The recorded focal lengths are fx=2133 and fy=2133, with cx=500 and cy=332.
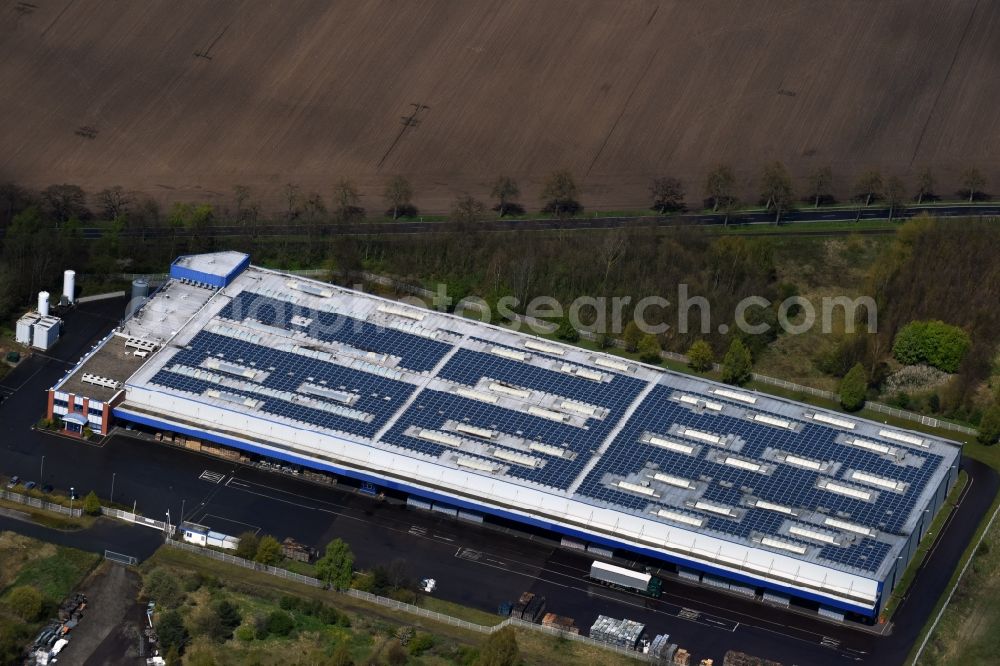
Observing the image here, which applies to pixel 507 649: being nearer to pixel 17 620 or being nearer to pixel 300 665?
pixel 300 665

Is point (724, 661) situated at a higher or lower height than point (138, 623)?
higher

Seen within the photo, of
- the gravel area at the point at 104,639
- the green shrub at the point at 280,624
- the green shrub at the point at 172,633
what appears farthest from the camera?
the green shrub at the point at 280,624

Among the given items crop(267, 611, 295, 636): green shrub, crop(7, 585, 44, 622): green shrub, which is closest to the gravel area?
crop(7, 585, 44, 622): green shrub

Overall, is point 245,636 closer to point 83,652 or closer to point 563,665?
point 83,652

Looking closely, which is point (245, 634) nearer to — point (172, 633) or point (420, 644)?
point (172, 633)

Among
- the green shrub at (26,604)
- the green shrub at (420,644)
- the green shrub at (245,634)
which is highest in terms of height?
the green shrub at (420,644)

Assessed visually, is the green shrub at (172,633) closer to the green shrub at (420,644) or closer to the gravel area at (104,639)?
the gravel area at (104,639)

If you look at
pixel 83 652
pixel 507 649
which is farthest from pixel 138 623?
pixel 507 649

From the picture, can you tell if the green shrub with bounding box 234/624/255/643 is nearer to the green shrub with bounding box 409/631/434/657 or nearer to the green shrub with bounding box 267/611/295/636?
the green shrub with bounding box 267/611/295/636

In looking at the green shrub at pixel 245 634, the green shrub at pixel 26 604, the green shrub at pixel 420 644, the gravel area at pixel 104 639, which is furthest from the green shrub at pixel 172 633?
the green shrub at pixel 420 644

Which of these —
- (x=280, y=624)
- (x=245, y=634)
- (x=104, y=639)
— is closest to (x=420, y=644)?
(x=280, y=624)

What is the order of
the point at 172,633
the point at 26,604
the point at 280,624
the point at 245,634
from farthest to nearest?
the point at 280,624 → the point at 245,634 → the point at 26,604 → the point at 172,633
